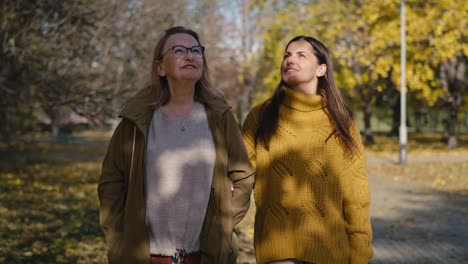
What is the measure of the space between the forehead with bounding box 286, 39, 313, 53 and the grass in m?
3.85

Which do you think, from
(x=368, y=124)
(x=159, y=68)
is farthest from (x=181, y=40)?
(x=368, y=124)

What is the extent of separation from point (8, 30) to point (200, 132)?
13031mm

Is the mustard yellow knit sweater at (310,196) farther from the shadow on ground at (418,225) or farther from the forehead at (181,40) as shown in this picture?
the shadow on ground at (418,225)

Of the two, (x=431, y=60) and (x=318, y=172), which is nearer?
(x=318, y=172)

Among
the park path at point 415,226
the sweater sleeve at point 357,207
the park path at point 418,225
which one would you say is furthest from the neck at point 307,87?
the park path at point 418,225

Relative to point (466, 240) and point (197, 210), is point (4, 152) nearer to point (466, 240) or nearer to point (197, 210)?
point (466, 240)

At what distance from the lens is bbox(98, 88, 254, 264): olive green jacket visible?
2965 mm

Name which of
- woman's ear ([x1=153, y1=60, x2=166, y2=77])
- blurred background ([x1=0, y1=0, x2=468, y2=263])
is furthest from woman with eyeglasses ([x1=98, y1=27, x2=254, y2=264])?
blurred background ([x1=0, y1=0, x2=468, y2=263])

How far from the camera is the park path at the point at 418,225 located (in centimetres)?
773

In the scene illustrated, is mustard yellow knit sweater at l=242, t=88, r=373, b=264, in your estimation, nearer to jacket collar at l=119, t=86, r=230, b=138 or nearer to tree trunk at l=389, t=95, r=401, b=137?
jacket collar at l=119, t=86, r=230, b=138

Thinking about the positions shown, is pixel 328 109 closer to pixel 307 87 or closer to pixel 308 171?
pixel 307 87

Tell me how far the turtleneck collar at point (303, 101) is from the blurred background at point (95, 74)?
83 centimetres

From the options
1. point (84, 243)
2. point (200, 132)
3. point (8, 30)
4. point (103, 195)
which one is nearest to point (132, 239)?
point (103, 195)

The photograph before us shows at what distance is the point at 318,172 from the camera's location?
3.58 m
